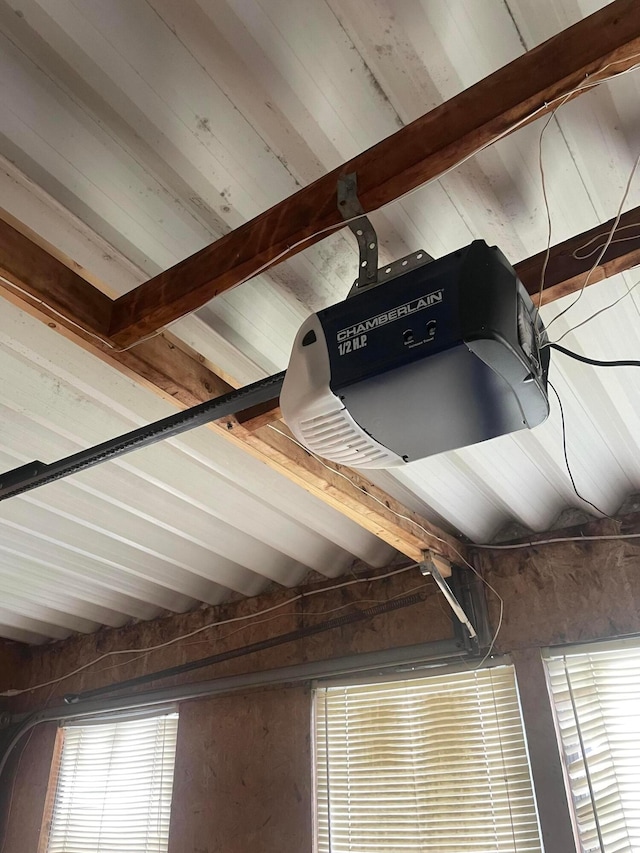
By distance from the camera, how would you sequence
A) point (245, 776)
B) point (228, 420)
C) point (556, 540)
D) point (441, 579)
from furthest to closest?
point (245, 776), point (556, 540), point (441, 579), point (228, 420)

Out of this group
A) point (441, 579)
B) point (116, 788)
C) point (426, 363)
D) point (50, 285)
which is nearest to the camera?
point (426, 363)

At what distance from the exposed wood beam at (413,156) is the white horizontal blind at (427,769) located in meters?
1.81

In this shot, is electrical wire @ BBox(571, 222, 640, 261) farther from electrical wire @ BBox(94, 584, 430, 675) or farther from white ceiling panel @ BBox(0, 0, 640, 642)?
electrical wire @ BBox(94, 584, 430, 675)

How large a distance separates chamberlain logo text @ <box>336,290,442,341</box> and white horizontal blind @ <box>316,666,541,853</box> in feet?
5.91

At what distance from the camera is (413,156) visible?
0.97m

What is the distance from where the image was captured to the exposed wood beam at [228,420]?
1.18 m

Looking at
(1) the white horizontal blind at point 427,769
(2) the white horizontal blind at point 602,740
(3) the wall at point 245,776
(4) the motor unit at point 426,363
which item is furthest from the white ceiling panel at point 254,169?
(3) the wall at point 245,776

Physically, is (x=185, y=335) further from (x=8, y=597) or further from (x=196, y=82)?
(x=8, y=597)

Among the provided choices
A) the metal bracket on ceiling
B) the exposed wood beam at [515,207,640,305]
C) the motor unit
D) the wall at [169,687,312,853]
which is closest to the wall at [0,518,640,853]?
the wall at [169,687,312,853]

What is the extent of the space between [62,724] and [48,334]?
8.93ft

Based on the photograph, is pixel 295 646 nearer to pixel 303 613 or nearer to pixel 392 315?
pixel 303 613

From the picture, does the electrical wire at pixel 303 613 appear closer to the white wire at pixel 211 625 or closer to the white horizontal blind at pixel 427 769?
the white wire at pixel 211 625

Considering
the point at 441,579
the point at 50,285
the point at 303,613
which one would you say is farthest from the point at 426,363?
the point at 303,613

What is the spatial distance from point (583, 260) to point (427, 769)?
1887 mm
